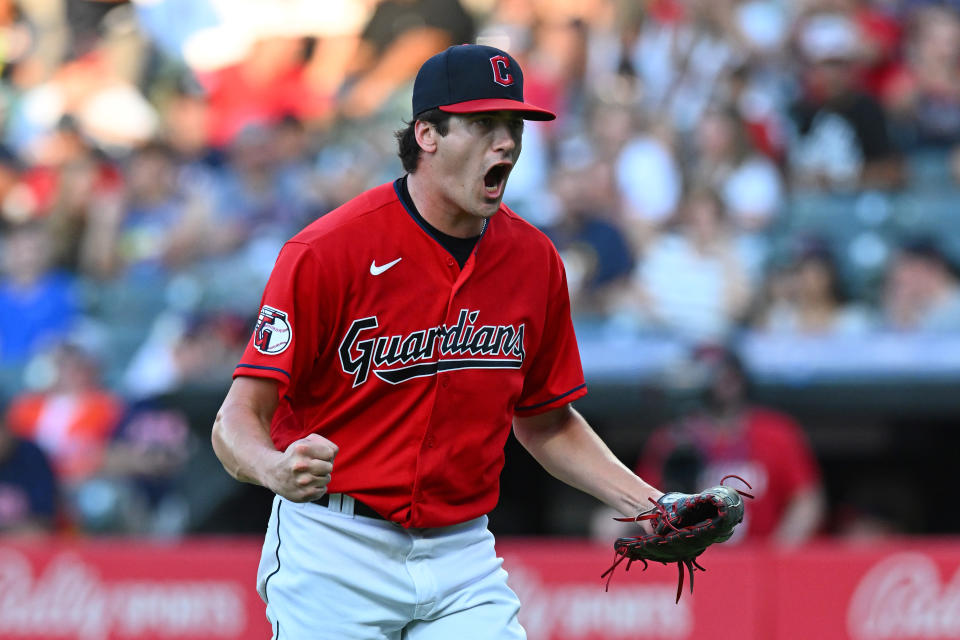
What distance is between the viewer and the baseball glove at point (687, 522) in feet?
9.98

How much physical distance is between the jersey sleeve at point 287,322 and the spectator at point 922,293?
509cm

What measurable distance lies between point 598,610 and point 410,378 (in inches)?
130

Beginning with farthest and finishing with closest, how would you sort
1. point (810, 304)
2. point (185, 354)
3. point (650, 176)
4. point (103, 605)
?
point (650, 176), point (185, 354), point (810, 304), point (103, 605)

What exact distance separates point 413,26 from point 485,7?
66cm

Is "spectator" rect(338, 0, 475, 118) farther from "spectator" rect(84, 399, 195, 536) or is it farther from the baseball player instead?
the baseball player

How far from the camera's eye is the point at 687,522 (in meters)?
3.11

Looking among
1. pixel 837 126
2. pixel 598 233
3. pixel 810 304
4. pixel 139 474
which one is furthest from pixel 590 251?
pixel 139 474

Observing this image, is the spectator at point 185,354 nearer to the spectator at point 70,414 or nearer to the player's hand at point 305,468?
the spectator at point 70,414

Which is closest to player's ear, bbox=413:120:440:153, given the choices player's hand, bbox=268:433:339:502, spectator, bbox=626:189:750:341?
player's hand, bbox=268:433:339:502

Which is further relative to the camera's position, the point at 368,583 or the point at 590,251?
the point at 590,251

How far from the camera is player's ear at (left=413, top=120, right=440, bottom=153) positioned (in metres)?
3.12

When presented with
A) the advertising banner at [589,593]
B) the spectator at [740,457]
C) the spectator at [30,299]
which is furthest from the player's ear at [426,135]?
the spectator at [30,299]

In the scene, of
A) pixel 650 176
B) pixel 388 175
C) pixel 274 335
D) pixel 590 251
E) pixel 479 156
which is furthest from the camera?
pixel 388 175

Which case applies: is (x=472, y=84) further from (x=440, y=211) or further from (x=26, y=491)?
(x=26, y=491)
